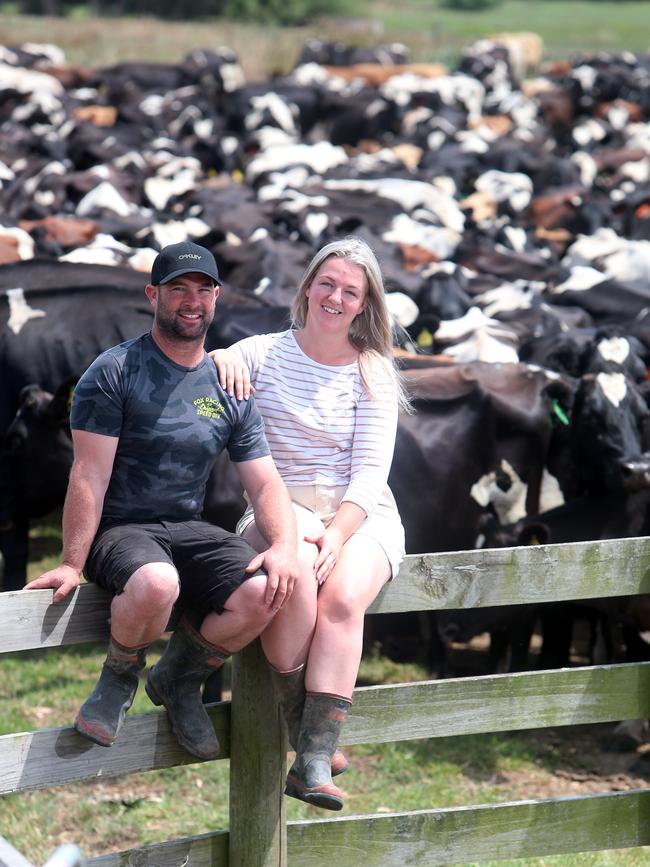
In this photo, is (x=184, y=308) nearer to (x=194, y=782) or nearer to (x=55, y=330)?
(x=194, y=782)

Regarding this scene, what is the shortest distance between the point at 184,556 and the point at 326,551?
15.7 inches

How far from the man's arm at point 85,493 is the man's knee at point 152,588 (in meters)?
0.19

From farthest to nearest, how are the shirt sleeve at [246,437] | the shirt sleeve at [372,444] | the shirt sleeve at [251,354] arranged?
the shirt sleeve at [251,354] → the shirt sleeve at [372,444] → the shirt sleeve at [246,437]

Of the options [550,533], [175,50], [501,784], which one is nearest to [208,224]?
[550,533]

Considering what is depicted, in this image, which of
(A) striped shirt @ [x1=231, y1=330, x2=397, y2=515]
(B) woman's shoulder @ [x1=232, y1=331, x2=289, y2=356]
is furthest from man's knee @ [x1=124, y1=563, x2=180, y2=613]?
(B) woman's shoulder @ [x1=232, y1=331, x2=289, y2=356]

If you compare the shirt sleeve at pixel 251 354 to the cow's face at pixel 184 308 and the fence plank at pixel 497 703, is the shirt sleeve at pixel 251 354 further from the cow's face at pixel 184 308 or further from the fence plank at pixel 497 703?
the fence plank at pixel 497 703

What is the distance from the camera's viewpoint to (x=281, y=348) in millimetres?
4191

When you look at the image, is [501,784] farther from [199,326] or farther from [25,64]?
[25,64]

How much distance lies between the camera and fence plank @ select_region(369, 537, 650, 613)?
3846 millimetres

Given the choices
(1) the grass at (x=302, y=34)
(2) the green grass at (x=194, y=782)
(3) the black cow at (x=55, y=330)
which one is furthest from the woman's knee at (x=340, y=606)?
(1) the grass at (x=302, y=34)

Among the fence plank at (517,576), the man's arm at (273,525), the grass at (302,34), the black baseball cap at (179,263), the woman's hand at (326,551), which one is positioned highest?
the grass at (302,34)

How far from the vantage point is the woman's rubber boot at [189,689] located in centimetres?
357

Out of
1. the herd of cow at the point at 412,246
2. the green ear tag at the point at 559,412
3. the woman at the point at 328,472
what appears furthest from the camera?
the green ear tag at the point at 559,412

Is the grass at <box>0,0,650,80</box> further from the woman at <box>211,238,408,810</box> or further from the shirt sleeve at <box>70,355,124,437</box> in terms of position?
the shirt sleeve at <box>70,355,124,437</box>
